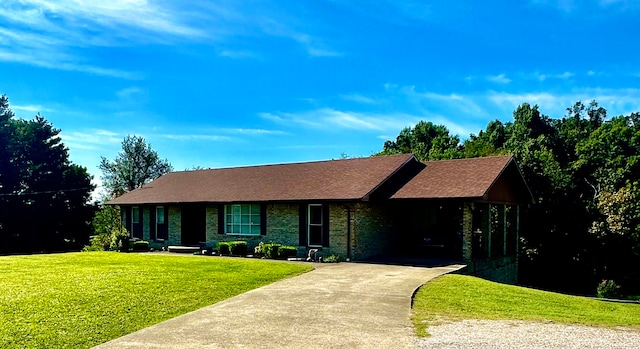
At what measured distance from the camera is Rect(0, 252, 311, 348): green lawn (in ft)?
28.7

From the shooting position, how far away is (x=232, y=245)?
73.2 ft

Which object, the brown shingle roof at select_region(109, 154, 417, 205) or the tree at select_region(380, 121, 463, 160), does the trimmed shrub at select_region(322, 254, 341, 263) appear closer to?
the brown shingle roof at select_region(109, 154, 417, 205)

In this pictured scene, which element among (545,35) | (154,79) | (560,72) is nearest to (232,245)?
(154,79)

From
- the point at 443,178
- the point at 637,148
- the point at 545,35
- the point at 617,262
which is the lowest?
the point at 617,262

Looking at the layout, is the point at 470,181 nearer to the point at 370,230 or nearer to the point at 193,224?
the point at 370,230

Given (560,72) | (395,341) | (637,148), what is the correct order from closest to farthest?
(395,341) → (560,72) → (637,148)

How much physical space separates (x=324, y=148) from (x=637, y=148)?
25.9m

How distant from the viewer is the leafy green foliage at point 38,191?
3894 cm

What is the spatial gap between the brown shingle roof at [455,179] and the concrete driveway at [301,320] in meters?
5.72

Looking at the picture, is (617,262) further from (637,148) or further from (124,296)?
(124,296)

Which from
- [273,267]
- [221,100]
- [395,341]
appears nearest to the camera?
[395,341]

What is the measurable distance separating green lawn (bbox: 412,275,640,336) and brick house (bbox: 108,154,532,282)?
518cm

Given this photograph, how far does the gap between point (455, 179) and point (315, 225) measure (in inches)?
240

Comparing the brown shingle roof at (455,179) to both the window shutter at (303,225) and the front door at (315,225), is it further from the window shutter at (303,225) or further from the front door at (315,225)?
the window shutter at (303,225)
